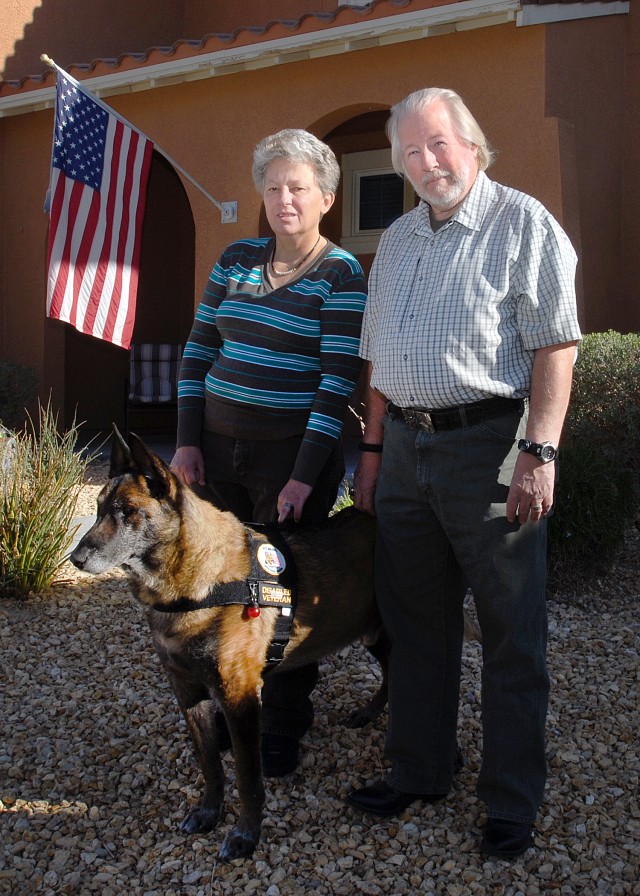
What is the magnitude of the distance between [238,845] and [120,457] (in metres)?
1.27

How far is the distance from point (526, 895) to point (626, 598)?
9.55 ft

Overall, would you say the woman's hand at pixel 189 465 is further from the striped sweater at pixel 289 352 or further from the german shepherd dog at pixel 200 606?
the german shepherd dog at pixel 200 606

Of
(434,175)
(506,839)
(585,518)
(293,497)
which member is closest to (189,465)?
(293,497)

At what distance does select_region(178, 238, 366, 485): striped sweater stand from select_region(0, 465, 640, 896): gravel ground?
1173mm

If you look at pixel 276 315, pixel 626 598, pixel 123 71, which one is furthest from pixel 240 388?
pixel 123 71

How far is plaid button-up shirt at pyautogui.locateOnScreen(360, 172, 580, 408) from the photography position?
250 centimetres

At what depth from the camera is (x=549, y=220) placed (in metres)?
2.54

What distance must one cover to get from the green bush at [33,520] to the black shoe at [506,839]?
3.08m

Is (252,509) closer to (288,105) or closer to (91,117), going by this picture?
(91,117)

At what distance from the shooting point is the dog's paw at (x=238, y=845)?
2.79 meters

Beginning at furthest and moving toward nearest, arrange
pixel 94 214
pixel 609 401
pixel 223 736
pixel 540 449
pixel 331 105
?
pixel 331 105
pixel 94 214
pixel 609 401
pixel 223 736
pixel 540 449

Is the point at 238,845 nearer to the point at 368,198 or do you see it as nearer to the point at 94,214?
the point at 94,214

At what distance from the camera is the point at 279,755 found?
3.31 m

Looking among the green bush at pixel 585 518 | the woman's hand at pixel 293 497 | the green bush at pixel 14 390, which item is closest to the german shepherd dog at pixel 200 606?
the woman's hand at pixel 293 497
